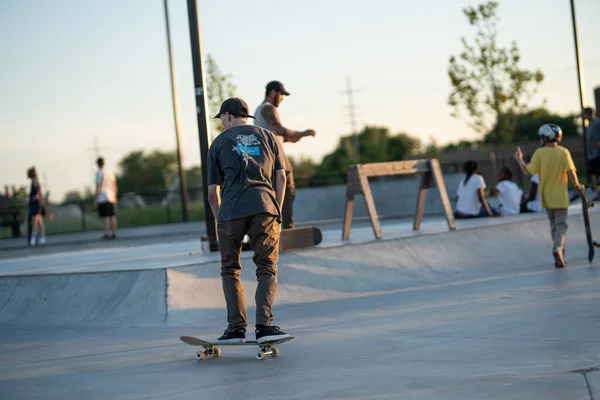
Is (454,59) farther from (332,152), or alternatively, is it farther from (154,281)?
(332,152)

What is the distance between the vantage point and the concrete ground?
16.7ft

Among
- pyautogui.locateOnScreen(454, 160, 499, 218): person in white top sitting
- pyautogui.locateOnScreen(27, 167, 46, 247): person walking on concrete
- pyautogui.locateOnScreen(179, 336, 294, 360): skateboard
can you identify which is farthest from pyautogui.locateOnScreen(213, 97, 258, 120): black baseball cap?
pyautogui.locateOnScreen(27, 167, 46, 247): person walking on concrete

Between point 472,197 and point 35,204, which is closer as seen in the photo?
point 472,197

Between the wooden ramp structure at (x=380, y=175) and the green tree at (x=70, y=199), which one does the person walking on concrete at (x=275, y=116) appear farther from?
the green tree at (x=70, y=199)

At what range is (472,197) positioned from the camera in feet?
48.7

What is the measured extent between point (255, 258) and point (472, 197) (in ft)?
29.5

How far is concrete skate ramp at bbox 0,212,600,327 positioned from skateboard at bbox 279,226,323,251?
0.74 feet

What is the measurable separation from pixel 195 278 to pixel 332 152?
100 meters

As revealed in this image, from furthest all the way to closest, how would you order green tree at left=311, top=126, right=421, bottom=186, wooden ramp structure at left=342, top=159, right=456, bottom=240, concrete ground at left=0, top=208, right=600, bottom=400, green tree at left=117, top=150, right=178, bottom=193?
green tree at left=117, top=150, right=178, bottom=193 → green tree at left=311, top=126, right=421, bottom=186 → wooden ramp structure at left=342, top=159, right=456, bottom=240 → concrete ground at left=0, top=208, right=600, bottom=400

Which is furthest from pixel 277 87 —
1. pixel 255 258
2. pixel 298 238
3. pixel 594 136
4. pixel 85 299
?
pixel 594 136

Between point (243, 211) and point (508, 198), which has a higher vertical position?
point (243, 211)

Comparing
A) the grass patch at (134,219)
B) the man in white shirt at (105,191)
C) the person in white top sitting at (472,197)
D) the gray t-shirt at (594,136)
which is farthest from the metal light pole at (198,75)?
the grass patch at (134,219)

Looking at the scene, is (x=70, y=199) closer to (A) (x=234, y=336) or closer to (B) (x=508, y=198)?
(B) (x=508, y=198)

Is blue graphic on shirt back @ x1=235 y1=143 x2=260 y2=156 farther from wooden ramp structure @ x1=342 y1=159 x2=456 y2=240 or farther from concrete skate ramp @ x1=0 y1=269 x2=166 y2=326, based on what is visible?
wooden ramp structure @ x1=342 y1=159 x2=456 y2=240
